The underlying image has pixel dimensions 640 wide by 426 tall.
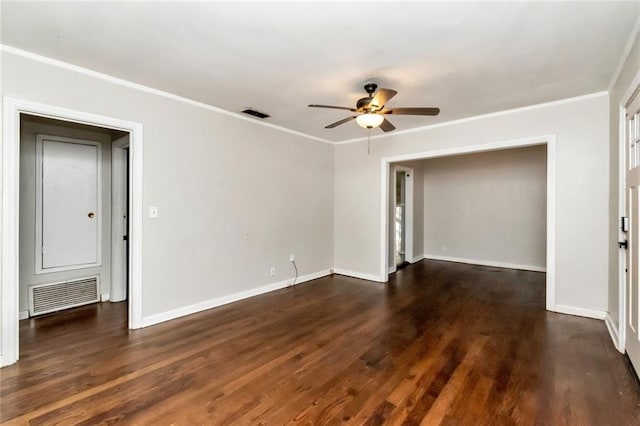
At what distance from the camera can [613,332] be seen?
2.88m

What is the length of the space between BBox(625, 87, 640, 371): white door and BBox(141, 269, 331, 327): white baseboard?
150 inches

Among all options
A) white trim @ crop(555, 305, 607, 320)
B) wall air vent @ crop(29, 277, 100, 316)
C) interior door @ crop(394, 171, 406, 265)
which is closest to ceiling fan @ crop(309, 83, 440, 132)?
white trim @ crop(555, 305, 607, 320)

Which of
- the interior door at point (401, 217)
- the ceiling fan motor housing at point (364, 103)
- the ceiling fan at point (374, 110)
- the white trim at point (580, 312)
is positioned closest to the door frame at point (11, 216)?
the ceiling fan at point (374, 110)

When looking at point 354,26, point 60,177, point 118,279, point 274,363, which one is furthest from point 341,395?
point 60,177

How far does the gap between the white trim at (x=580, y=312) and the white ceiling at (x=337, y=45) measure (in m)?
2.40

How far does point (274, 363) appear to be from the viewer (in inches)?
97.8

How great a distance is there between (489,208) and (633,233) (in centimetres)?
439

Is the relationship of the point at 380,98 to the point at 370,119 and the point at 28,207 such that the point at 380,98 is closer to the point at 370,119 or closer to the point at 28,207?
the point at 370,119

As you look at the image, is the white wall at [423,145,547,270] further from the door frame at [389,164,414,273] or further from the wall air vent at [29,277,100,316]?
the wall air vent at [29,277,100,316]

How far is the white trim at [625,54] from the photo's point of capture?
6.76ft

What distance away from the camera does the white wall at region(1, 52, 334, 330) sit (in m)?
2.83

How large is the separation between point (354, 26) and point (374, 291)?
3548 millimetres

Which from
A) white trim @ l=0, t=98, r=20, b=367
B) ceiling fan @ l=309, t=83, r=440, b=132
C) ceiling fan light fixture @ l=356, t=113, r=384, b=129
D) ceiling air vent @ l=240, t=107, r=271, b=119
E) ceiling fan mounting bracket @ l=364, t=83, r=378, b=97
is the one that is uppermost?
ceiling air vent @ l=240, t=107, r=271, b=119

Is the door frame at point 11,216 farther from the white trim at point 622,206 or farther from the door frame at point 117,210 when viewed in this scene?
the white trim at point 622,206
